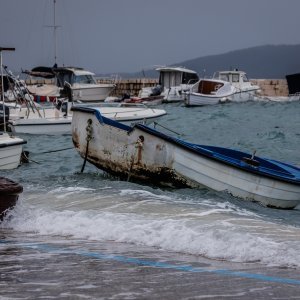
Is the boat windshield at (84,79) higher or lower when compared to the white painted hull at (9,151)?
lower

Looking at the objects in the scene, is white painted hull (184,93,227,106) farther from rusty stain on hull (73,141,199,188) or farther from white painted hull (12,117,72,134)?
rusty stain on hull (73,141,199,188)

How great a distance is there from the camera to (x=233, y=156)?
13.7 m

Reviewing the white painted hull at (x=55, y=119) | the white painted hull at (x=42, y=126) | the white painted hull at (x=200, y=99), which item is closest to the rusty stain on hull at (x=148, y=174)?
the white painted hull at (x=55, y=119)

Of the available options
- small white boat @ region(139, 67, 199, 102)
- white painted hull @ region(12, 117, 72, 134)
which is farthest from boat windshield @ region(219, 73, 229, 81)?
white painted hull @ region(12, 117, 72, 134)

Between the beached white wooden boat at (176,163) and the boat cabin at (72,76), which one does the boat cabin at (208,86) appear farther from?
the beached white wooden boat at (176,163)

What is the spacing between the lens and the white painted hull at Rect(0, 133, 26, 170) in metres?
15.3

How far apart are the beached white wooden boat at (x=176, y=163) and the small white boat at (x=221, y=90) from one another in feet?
117

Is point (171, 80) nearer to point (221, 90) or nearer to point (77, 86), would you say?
point (221, 90)

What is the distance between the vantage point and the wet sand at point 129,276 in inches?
209

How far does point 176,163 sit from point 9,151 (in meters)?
4.82

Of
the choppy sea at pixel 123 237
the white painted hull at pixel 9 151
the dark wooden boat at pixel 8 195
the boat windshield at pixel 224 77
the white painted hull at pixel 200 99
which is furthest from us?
the boat windshield at pixel 224 77

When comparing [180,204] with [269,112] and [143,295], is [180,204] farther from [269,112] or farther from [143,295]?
[269,112]

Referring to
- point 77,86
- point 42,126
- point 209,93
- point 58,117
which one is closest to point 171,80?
point 209,93

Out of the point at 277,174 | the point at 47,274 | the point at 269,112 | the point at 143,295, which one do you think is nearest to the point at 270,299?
the point at 143,295
